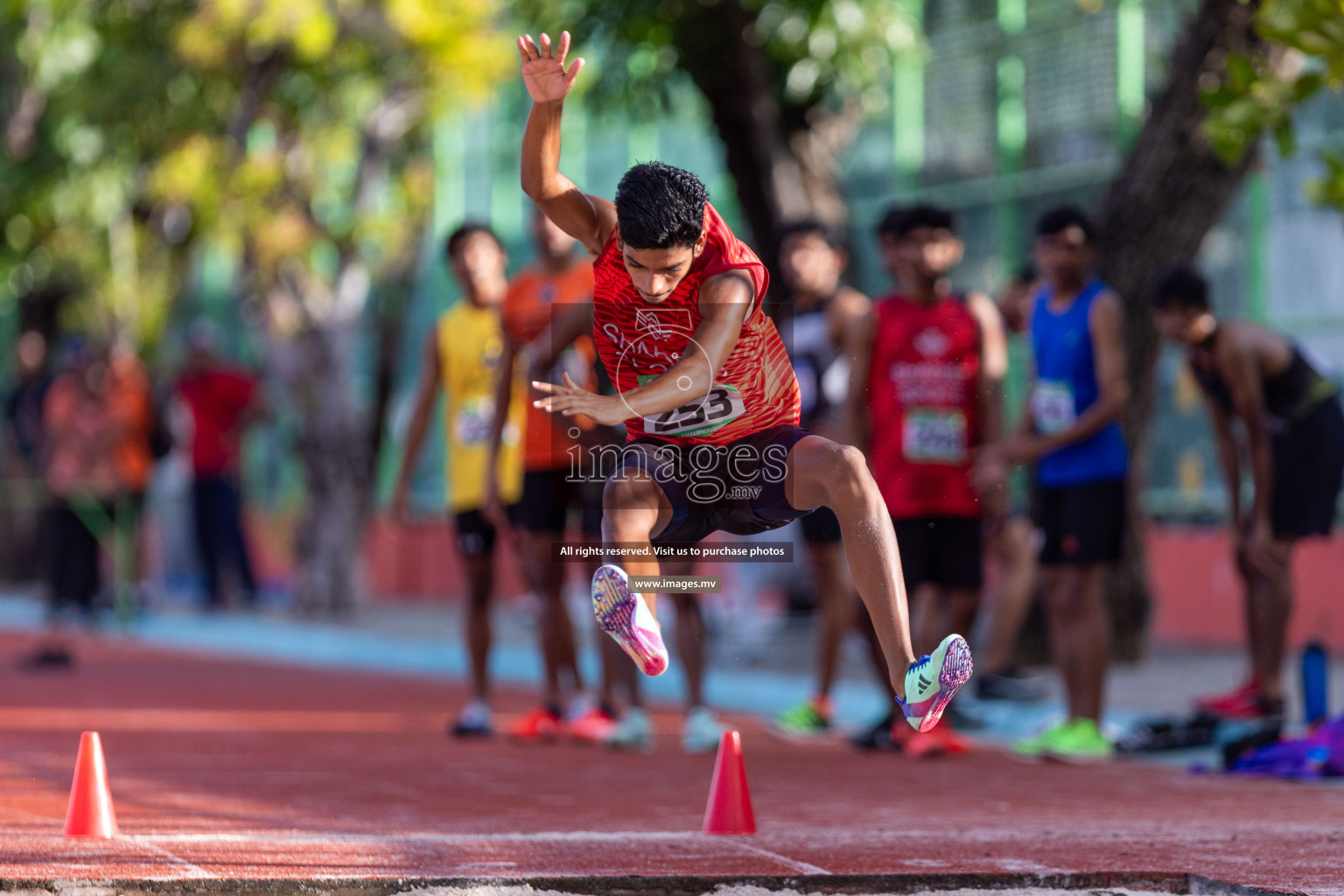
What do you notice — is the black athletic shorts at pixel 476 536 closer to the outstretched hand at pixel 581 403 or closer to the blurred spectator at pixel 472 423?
the blurred spectator at pixel 472 423

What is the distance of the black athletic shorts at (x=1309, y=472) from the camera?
870 centimetres

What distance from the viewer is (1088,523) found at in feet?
27.2

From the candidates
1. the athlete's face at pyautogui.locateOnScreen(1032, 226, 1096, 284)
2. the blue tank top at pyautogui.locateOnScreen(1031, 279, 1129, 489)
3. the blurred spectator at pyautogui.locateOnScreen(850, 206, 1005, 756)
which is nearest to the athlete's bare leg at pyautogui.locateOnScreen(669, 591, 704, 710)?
the blurred spectator at pyautogui.locateOnScreen(850, 206, 1005, 756)

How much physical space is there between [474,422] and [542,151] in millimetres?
4091

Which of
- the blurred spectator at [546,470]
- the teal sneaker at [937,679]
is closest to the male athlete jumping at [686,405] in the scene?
the teal sneaker at [937,679]

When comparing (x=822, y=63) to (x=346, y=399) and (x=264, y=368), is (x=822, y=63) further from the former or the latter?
(x=264, y=368)

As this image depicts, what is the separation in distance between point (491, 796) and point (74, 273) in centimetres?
1691

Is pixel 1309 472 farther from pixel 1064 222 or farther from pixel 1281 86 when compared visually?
pixel 1281 86

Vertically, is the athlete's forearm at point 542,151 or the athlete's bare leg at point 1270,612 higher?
the athlete's forearm at point 542,151

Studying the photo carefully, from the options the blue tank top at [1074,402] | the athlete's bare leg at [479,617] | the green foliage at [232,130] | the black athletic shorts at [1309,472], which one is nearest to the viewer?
the blue tank top at [1074,402]

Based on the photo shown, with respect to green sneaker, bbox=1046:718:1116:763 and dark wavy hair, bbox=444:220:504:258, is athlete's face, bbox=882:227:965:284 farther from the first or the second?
green sneaker, bbox=1046:718:1116:763

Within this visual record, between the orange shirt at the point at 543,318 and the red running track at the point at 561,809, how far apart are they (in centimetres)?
127

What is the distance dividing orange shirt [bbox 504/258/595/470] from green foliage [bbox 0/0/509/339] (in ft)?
24.5

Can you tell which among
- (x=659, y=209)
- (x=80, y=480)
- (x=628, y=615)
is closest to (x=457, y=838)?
(x=628, y=615)
